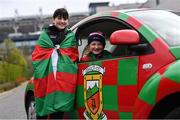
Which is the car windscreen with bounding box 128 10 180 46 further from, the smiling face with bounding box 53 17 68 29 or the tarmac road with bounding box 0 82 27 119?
the tarmac road with bounding box 0 82 27 119

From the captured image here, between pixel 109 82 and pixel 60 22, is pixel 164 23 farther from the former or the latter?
pixel 60 22

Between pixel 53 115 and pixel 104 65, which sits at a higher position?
pixel 104 65

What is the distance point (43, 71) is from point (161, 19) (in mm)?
1588

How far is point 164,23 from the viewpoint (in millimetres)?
5266

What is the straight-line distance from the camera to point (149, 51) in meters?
4.96

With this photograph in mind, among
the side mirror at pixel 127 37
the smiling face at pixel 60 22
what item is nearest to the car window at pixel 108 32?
the side mirror at pixel 127 37

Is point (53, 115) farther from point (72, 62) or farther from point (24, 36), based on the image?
point (24, 36)

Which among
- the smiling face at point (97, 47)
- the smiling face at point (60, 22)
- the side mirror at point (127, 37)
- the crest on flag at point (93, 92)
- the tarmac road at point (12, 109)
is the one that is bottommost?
the tarmac road at point (12, 109)

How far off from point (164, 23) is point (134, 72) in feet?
2.23

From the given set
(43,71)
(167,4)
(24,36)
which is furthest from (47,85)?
(24,36)

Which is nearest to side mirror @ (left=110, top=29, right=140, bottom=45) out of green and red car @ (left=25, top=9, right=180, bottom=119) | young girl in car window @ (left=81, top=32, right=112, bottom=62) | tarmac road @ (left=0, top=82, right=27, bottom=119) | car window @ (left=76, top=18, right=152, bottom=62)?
green and red car @ (left=25, top=9, right=180, bottom=119)

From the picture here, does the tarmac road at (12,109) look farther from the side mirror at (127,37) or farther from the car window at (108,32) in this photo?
the side mirror at (127,37)

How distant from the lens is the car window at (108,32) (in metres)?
5.22

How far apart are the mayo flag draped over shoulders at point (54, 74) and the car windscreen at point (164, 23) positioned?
97 centimetres
